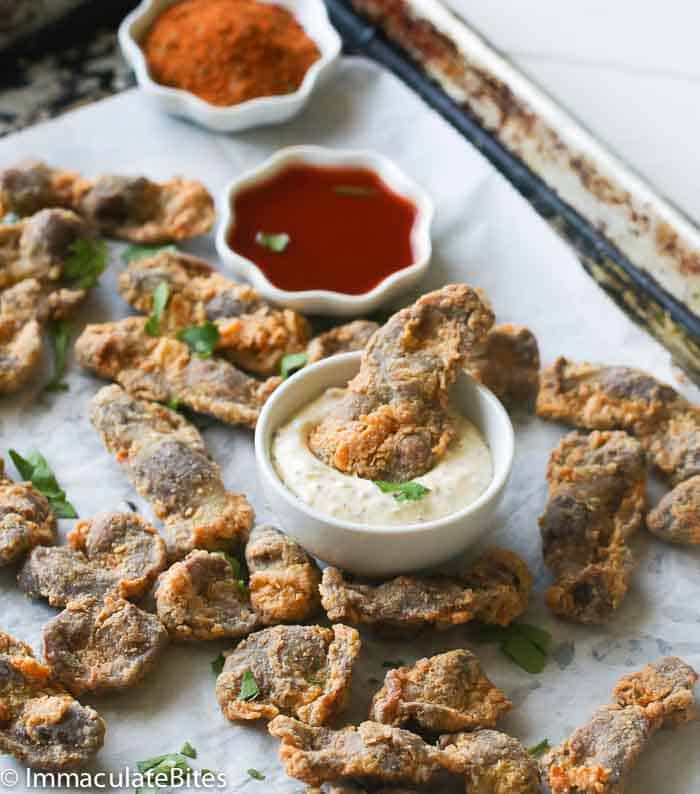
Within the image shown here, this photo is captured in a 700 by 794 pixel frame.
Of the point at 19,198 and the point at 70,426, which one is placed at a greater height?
the point at 19,198

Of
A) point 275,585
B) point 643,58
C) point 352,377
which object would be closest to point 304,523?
point 275,585

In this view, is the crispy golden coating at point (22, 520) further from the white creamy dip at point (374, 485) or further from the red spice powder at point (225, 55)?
→ the red spice powder at point (225, 55)

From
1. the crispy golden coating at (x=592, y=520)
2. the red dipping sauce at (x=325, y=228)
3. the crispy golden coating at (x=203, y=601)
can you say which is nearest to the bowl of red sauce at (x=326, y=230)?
the red dipping sauce at (x=325, y=228)

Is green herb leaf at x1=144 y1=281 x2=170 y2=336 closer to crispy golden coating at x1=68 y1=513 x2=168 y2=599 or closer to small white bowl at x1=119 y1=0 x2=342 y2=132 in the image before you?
crispy golden coating at x1=68 y1=513 x2=168 y2=599

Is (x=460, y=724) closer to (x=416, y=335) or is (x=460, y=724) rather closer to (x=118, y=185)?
(x=416, y=335)

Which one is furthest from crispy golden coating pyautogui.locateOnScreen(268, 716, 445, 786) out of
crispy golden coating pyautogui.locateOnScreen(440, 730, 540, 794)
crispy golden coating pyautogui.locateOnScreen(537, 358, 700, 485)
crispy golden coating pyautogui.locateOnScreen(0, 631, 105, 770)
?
crispy golden coating pyautogui.locateOnScreen(537, 358, 700, 485)

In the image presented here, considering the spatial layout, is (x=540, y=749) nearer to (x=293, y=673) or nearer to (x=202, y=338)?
(x=293, y=673)

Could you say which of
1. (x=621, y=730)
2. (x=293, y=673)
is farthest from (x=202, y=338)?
(x=621, y=730)

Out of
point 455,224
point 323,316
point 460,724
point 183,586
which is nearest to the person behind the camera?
point 460,724
